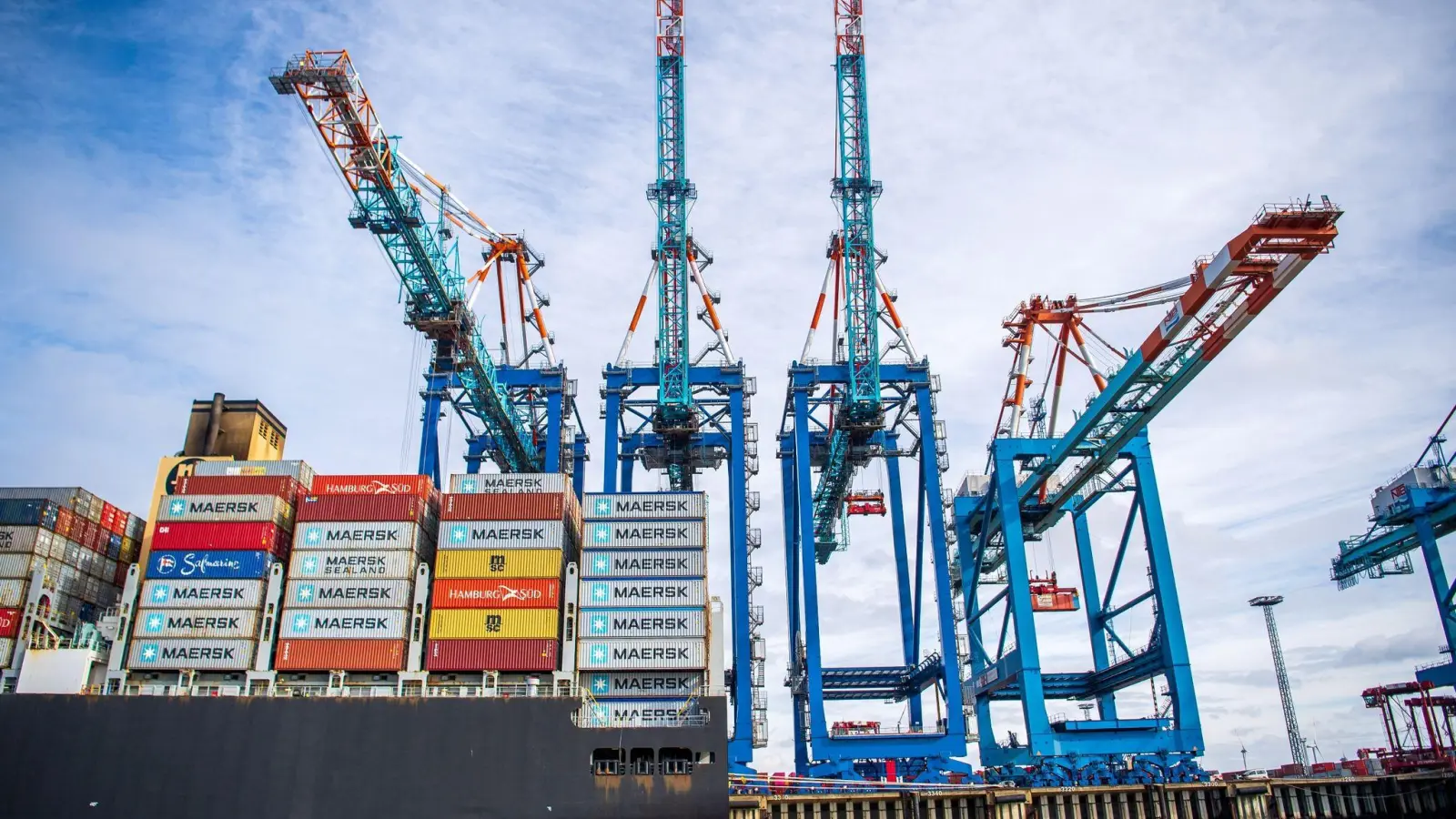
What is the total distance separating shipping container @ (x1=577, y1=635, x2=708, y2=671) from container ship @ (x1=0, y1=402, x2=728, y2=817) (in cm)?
6

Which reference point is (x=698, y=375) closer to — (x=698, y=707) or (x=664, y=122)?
(x=664, y=122)

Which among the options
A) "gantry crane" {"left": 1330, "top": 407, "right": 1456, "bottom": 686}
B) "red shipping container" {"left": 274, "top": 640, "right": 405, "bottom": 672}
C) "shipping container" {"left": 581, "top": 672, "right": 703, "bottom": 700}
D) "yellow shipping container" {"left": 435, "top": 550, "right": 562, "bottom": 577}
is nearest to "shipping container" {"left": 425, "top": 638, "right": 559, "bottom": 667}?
"red shipping container" {"left": 274, "top": 640, "right": 405, "bottom": 672}

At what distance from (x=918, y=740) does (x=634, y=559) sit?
1552 centimetres

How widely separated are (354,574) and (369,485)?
3146 millimetres

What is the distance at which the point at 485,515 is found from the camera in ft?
105

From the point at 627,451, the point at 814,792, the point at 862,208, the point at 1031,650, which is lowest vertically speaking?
the point at 814,792

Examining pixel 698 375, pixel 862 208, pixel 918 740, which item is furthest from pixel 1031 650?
pixel 862 208

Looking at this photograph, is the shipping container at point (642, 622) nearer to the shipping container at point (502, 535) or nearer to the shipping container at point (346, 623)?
the shipping container at point (502, 535)

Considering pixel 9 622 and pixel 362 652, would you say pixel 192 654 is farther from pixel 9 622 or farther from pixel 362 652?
pixel 9 622

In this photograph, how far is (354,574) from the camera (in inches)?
1214

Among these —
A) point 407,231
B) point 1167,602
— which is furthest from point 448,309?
point 1167,602

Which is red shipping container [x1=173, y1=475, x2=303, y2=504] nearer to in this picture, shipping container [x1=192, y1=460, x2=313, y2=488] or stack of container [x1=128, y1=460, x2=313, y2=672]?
stack of container [x1=128, y1=460, x2=313, y2=672]

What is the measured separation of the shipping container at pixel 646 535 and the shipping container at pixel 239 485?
31.8 feet

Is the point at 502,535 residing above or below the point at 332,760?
above
